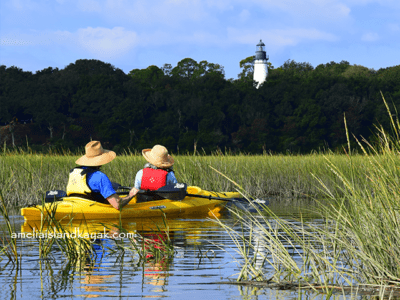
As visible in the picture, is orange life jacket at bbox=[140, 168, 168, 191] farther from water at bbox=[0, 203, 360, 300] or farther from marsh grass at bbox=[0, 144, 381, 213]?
water at bbox=[0, 203, 360, 300]

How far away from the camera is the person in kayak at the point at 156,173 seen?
9289 millimetres

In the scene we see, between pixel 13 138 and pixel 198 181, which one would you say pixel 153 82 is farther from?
pixel 198 181

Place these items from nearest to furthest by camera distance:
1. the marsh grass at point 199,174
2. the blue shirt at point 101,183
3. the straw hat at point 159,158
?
the blue shirt at point 101,183 → the straw hat at point 159,158 → the marsh grass at point 199,174

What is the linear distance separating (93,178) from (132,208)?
1094mm

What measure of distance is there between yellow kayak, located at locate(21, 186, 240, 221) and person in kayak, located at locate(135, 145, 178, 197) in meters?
0.30

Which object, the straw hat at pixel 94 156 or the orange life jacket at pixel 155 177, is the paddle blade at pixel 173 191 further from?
the straw hat at pixel 94 156

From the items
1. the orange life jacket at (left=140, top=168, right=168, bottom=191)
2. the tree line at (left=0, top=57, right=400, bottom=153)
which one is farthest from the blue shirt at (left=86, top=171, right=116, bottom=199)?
the tree line at (left=0, top=57, right=400, bottom=153)

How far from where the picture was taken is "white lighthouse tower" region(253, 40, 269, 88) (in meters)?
57.5

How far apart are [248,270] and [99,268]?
4.19 feet

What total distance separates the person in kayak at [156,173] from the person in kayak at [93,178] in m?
0.98

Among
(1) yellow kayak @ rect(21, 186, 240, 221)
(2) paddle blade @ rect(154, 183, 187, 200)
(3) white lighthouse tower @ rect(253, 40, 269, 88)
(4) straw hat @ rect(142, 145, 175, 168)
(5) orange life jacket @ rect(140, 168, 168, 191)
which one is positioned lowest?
(1) yellow kayak @ rect(21, 186, 240, 221)

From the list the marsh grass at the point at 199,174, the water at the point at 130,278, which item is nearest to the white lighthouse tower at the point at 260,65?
the marsh grass at the point at 199,174

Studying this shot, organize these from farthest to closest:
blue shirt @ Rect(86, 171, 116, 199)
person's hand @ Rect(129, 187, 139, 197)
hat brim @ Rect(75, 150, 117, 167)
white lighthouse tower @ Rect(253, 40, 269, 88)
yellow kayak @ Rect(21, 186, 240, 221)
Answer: white lighthouse tower @ Rect(253, 40, 269, 88) < person's hand @ Rect(129, 187, 139, 197) < yellow kayak @ Rect(21, 186, 240, 221) < blue shirt @ Rect(86, 171, 116, 199) < hat brim @ Rect(75, 150, 117, 167)

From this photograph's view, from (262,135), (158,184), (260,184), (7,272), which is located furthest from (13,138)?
(7,272)
